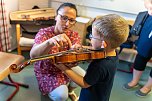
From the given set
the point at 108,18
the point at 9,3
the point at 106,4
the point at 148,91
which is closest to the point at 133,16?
the point at 106,4

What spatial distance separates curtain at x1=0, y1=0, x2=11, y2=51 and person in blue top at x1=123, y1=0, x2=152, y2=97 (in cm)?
162

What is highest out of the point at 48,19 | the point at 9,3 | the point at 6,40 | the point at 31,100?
the point at 9,3

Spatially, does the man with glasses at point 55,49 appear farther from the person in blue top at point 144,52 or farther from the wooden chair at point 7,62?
the person in blue top at point 144,52

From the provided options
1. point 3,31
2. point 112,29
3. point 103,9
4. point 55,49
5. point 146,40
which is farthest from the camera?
point 103,9

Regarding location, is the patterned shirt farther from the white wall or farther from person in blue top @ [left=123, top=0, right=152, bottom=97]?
the white wall

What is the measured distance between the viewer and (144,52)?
208 cm

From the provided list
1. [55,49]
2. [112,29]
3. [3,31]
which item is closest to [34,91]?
[55,49]

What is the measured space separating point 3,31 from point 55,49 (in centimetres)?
122

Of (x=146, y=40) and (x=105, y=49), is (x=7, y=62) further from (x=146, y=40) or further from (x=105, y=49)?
(x=146, y=40)

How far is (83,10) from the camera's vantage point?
2.97 metres

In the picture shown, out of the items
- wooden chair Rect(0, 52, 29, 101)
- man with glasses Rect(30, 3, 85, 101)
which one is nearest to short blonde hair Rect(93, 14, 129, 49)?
man with glasses Rect(30, 3, 85, 101)

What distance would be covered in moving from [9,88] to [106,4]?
1.68 meters

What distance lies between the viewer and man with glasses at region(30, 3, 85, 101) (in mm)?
1478

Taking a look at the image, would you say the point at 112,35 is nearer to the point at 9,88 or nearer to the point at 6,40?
the point at 9,88
